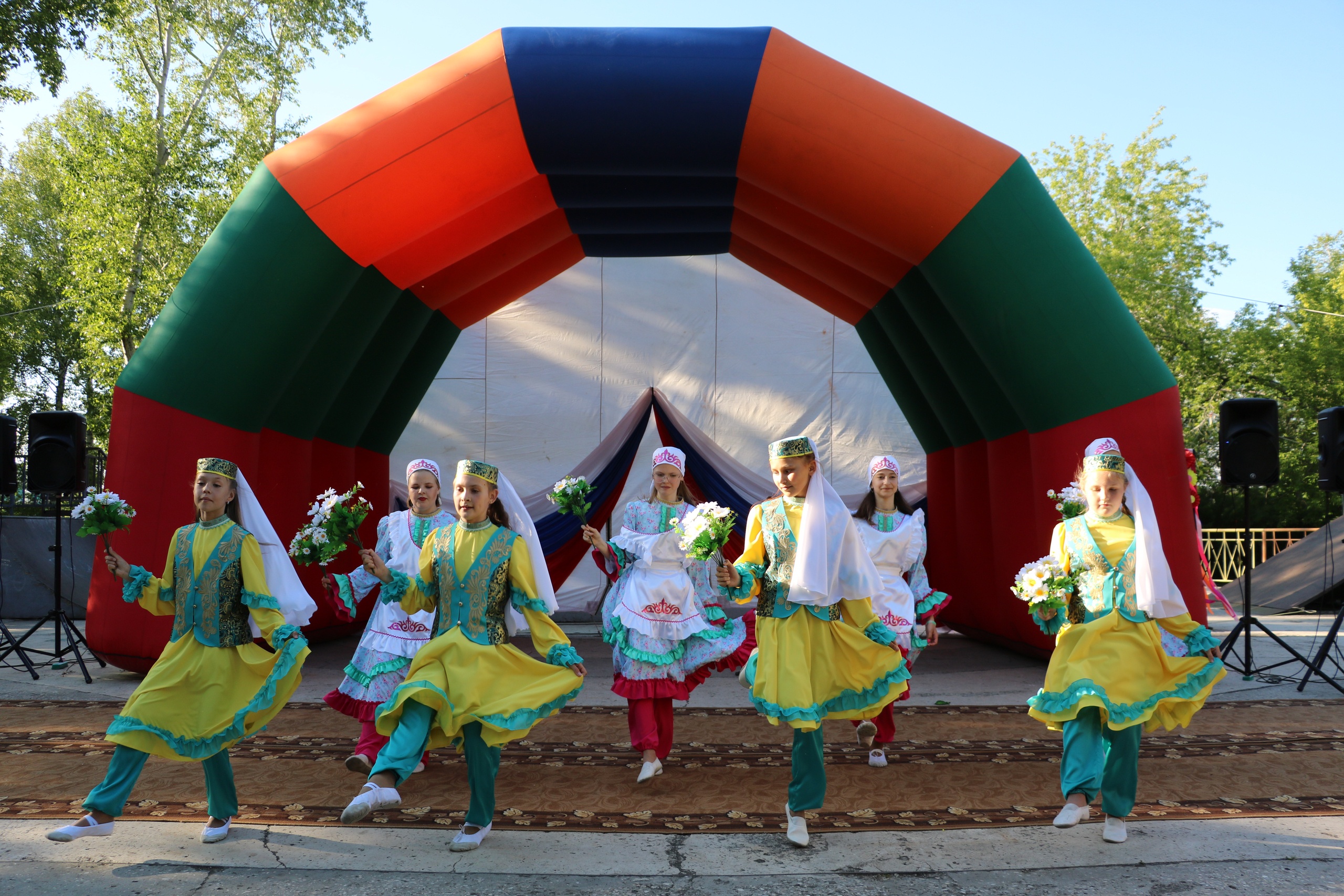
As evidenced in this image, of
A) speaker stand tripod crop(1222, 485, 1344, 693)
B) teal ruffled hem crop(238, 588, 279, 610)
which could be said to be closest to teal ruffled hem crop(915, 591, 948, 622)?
speaker stand tripod crop(1222, 485, 1344, 693)

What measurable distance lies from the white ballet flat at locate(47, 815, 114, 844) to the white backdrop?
8.55 m

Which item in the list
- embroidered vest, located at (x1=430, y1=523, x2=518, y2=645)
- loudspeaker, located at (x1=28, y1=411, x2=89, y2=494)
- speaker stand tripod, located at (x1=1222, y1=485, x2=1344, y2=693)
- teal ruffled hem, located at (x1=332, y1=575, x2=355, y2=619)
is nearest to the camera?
embroidered vest, located at (x1=430, y1=523, x2=518, y2=645)

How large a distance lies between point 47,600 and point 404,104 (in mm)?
8812

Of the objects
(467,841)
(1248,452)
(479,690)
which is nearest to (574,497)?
(479,690)

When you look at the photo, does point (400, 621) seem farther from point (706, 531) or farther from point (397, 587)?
point (706, 531)

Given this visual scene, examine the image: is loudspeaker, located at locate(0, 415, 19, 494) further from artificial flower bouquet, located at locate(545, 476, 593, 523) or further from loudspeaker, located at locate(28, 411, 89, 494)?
artificial flower bouquet, located at locate(545, 476, 593, 523)

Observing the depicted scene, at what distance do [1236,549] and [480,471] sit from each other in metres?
16.9

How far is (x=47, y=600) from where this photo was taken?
1195cm

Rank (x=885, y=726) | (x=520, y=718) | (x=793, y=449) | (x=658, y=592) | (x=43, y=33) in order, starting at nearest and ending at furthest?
(x=520, y=718)
(x=793, y=449)
(x=885, y=726)
(x=658, y=592)
(x=43, y=33)

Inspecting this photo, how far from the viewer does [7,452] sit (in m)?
8.48

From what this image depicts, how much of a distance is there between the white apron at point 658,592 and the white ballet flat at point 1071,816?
2221 millimetres

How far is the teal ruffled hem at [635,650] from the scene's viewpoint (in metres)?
5.32

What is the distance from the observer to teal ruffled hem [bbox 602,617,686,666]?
5.32m

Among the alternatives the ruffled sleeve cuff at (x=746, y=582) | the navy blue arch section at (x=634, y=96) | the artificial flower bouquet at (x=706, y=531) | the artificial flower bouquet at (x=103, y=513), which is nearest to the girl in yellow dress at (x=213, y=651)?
the artificial flower bouquet at (x=103, y=513)
